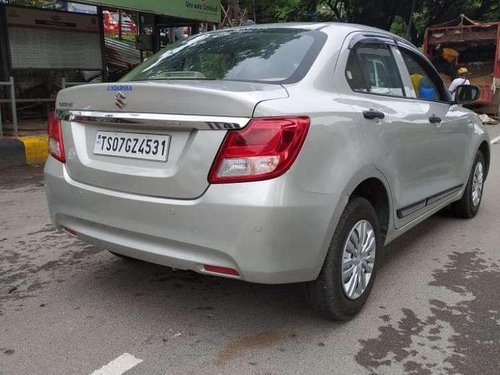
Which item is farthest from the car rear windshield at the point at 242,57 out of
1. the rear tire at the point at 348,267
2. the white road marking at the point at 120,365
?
the white road marking at the point at 120,365

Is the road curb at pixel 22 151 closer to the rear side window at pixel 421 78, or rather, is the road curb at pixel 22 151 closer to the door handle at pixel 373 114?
the rear side window at pixel 421 78

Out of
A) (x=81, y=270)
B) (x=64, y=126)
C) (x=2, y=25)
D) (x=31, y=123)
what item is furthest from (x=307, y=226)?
(x=31, y=123)

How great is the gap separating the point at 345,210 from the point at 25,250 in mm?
2711

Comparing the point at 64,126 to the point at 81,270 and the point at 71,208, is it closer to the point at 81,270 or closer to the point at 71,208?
the point at 71,208

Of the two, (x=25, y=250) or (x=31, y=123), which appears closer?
(x=25, y=250)

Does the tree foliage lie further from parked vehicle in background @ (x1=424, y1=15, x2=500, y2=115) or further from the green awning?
the green awning

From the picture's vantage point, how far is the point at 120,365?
8.94 feet

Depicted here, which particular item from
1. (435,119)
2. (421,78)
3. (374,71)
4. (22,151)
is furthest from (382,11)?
(374,71)

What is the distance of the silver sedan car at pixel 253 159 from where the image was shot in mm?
2637

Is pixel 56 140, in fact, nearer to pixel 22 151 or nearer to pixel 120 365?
pixel 120 365

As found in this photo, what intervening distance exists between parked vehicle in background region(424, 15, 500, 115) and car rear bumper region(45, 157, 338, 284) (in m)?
15.5

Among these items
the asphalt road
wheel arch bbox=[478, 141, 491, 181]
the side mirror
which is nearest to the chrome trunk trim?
the asphalt road

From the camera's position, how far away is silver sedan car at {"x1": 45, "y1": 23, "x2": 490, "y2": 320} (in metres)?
2.64

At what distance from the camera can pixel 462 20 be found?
17.6m
